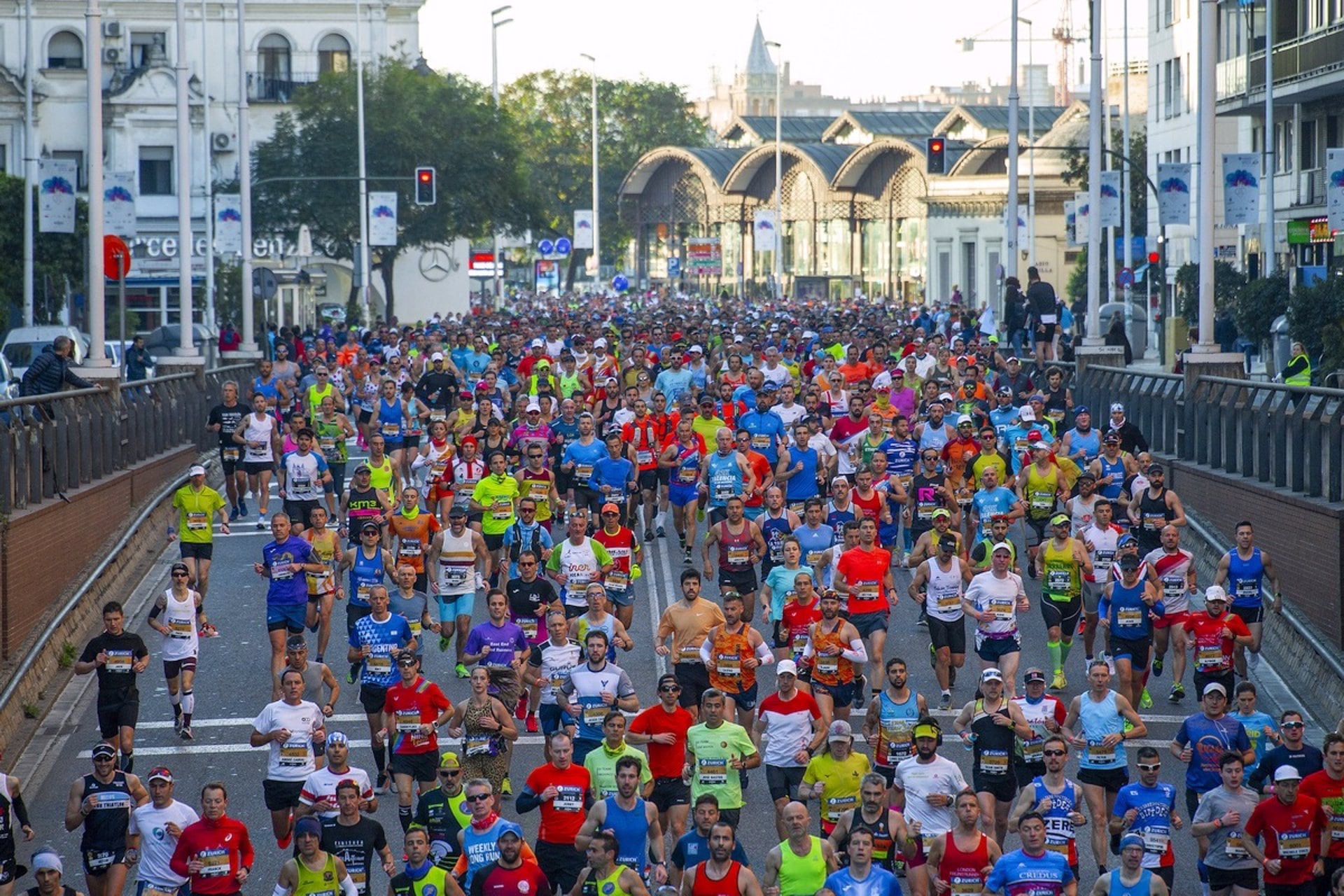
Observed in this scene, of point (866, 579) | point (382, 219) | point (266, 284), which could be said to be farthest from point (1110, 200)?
point (866, 579)

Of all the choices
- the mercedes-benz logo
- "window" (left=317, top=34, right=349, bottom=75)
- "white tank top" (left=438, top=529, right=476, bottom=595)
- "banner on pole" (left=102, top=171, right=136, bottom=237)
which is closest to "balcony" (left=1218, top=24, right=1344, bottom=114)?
"banner on pole" (left=102, top=171, right=136, bottom=237)

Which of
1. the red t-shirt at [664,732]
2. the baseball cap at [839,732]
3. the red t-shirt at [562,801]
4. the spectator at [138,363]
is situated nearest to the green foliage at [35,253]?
the spectator at [138,363]

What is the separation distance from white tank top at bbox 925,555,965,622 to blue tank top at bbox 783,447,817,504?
4558 mm

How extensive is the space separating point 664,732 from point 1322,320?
17914 mm

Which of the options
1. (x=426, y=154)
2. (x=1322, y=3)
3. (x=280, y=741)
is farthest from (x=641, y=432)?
(x=426, y=154)

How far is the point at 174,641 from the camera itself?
55.6 ft

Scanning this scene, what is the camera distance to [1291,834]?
12.6 meters

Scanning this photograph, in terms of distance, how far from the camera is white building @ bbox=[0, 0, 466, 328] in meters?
67.3

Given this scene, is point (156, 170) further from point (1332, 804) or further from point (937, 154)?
point (1332, 804)

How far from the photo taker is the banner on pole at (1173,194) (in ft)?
108

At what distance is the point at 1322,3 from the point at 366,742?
33.9m

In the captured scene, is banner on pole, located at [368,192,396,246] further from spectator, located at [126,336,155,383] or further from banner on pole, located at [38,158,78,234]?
banner on pole, located at [38,158,78,234]

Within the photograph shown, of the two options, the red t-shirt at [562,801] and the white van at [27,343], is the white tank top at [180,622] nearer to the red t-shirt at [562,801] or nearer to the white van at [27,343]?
the red t-shirt at [562,801]

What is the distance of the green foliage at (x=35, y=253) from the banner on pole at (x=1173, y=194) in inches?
1118
